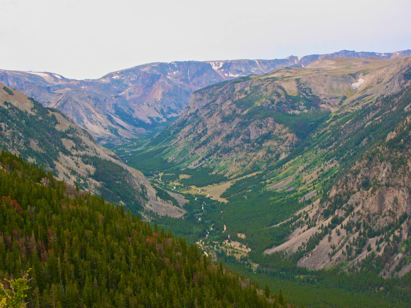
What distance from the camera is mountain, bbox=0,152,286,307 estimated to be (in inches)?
2488

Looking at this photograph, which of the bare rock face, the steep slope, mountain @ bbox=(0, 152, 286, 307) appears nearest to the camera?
mountain @ bbox=(0, 152, 286, 307)

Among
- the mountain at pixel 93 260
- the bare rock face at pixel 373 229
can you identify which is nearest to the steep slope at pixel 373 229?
the bare rock face at pixel 373 229

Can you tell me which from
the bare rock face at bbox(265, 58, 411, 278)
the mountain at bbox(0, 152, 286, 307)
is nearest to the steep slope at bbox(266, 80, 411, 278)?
the bare rock face at bbox(265, 58, 411, 278)

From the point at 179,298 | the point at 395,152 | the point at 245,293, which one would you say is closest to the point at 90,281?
the point at 179,298

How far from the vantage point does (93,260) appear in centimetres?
7400

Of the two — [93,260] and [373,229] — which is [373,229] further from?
[93,260]

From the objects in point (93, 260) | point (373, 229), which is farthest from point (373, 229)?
point (93, 260)

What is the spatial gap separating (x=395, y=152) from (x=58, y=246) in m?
187

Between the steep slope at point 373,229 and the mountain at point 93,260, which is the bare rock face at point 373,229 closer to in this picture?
the steep slope at point 373,229

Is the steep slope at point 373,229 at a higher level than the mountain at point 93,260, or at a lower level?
lower

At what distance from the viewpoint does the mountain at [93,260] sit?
207 feet

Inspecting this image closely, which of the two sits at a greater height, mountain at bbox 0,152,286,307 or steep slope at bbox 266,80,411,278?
mountain at bbox 0,152,286,307

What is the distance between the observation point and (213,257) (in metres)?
178

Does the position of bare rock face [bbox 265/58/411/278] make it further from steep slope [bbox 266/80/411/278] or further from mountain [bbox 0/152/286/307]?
mountain [bbox 0/152/286/307]
